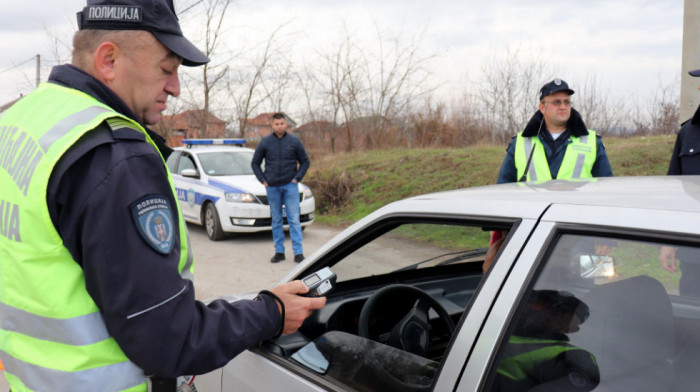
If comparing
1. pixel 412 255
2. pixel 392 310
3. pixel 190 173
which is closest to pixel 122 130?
pixel 392 310

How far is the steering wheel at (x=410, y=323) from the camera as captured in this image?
193cm

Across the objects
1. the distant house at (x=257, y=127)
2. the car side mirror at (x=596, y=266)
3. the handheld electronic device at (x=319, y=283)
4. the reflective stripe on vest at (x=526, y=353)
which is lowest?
the reflective stripe on vest at (x=526, y=353)

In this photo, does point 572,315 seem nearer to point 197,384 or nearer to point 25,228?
point 25,228

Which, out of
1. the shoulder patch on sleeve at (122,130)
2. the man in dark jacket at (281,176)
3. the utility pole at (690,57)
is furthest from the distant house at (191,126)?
the shoulder patch on sleeve at (122,130)

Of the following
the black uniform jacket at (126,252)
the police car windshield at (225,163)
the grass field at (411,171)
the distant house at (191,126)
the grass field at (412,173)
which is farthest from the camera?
the distant house at (191,126)

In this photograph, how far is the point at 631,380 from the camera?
3.96 ft

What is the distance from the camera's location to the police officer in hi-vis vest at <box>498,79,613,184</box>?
12.1ft

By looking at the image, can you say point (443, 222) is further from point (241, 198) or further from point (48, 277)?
point (241, 198)

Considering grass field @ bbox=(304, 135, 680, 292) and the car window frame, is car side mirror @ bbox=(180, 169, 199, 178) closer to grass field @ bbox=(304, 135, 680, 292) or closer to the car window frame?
grass field @ bbox=(304, 135, 680, 292)

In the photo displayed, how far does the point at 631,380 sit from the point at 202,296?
4.82 meters

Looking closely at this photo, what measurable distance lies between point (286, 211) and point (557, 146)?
4.22m

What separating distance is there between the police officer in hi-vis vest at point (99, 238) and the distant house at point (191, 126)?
18249 mm

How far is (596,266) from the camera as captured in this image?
134 cm

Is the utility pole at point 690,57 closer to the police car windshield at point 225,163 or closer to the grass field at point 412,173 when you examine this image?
the grass field at point 412,173
